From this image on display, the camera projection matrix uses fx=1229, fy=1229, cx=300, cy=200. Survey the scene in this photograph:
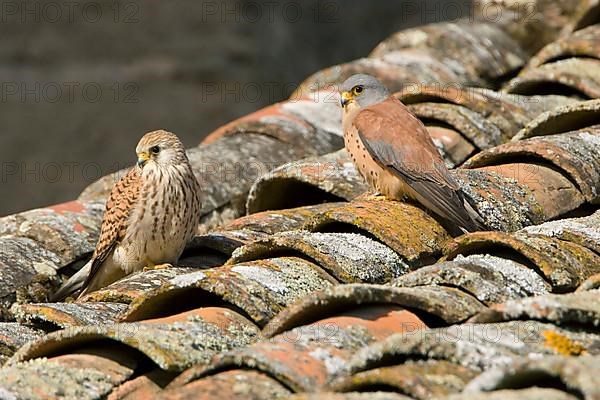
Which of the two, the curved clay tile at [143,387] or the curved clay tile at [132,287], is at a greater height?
the curved clay tile at [143,387]

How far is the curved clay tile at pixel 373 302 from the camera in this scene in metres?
2.96

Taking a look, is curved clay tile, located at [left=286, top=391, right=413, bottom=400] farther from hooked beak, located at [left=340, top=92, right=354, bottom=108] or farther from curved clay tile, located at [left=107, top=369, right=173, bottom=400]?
hooked beak, located at [left=340, top=92, right=354, bottom=108]

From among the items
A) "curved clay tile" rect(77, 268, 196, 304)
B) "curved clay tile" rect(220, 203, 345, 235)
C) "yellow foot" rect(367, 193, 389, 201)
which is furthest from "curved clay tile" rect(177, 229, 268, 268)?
"yellow foot" rect(367, 193, 389, 201)

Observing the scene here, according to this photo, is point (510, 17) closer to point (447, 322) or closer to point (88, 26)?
point (447, 322)

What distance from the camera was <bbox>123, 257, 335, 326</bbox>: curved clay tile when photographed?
3.29 metres

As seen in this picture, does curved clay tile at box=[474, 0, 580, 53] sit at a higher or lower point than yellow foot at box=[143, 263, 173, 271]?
higher

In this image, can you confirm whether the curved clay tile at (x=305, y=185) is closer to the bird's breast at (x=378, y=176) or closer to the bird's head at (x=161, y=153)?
the bird's breast at (x=378, y=176)

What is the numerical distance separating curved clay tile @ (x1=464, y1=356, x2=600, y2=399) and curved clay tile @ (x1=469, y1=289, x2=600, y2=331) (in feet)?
1.17

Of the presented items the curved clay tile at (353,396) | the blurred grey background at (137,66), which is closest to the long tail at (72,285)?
the curved clay tile at (353,396)

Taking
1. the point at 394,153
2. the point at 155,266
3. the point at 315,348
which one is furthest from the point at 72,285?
the point at 315,348

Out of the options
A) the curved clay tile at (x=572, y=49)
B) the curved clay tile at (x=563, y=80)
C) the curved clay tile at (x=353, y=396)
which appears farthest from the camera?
the curved clay tile at (x=572, y=49)

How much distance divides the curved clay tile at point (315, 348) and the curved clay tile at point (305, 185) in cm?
191

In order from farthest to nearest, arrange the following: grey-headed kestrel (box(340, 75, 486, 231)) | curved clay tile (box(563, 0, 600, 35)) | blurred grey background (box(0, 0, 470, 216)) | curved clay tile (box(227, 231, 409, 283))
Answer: blurred grey background (box(0, 0, 470, 216)) → curved clay tile (box(563, 0, 600, 35)) → grey-headed kestrel (box(340, 75, 486, 231)) → curved clay tile (box(227, 231, 409, 283))

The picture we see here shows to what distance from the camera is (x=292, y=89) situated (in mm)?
13570
